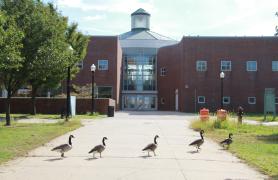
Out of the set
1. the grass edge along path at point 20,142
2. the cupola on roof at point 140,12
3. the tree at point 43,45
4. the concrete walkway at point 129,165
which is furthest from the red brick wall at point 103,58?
the concrete walkway at point 129,165

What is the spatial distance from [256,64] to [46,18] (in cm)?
4336

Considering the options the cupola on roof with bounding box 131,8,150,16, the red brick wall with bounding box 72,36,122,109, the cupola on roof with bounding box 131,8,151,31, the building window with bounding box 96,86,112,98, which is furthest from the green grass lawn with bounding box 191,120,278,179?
the cupola on roof with bounding box 131,8,150,16

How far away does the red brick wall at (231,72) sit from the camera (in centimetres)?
6688

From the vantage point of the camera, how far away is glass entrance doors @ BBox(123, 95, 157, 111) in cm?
7869

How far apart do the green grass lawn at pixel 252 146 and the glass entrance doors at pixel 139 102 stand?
155 feet

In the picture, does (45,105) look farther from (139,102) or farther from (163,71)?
(163,71)

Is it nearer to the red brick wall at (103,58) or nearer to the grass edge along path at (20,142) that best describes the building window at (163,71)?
the red brick wall at (103,58)

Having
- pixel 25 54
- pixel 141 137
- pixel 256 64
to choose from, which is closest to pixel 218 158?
pixel 141 137

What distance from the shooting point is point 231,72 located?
67250 mm

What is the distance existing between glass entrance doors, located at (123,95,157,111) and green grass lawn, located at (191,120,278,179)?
155ft

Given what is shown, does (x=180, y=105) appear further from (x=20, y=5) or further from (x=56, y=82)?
(x=20, y=5)

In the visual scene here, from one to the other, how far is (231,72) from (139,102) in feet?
55.3

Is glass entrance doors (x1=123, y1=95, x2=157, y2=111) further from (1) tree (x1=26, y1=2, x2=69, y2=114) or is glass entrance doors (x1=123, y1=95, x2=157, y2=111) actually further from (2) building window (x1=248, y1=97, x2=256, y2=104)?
(1) tree (x1=26, y1=2, x2=69, y2=114)

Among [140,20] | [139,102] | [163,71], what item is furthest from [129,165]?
[140,20]
